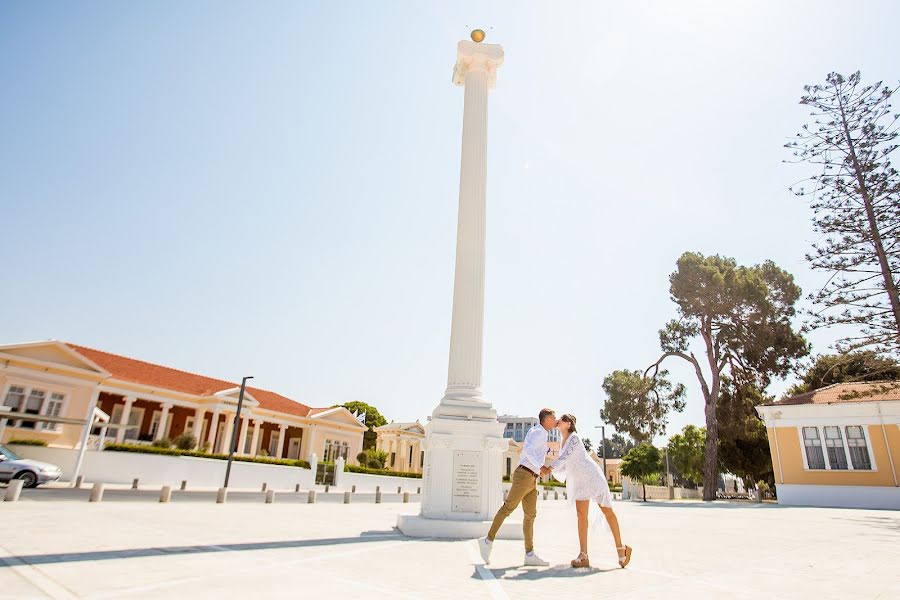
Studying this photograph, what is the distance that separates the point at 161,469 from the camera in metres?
26.4

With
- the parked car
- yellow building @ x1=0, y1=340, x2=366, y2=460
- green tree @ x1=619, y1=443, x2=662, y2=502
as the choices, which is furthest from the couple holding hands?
green tree @ x1=619, y1=443, x2=662, y2=502

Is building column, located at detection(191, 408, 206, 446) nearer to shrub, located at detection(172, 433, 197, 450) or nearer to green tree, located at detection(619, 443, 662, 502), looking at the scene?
shrub, located at detection(172, 433, 197, 450)

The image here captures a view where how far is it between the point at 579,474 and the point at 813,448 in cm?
2581

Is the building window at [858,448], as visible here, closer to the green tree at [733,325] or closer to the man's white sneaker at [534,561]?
the green tree at [733,325]

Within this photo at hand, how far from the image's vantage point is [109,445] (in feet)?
82.4

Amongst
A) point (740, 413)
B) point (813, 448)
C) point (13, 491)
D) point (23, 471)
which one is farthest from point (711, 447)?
point (23, 471)

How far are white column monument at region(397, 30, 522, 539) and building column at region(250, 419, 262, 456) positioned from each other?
3043 cm

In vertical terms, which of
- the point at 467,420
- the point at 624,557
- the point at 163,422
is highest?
the point at 163,422

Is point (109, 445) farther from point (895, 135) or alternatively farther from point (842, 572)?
point (895, 135)

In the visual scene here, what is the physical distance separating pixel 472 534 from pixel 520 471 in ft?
11.3

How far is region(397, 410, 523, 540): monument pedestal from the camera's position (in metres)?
9.53

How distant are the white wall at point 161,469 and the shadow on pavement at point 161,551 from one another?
77.3ft

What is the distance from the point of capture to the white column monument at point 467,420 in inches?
370

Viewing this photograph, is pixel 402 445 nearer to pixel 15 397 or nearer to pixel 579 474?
pixel 15 397
